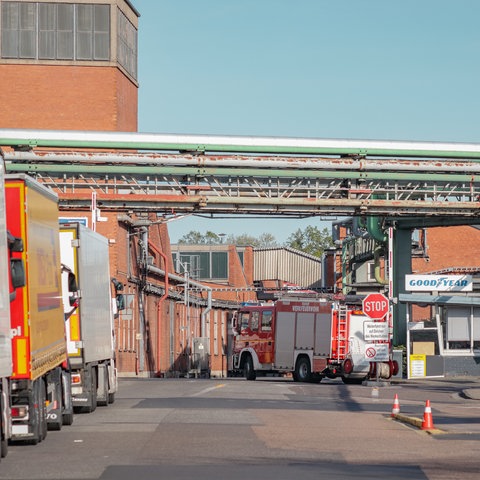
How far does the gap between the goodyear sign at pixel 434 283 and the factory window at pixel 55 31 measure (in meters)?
18.7

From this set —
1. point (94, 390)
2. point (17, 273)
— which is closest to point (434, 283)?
point (94, 390)

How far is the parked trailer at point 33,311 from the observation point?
1638 cm

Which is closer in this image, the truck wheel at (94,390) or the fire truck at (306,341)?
the truck wheel at (94,390)

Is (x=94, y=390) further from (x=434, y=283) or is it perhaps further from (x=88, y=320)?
(x=434, y=283)

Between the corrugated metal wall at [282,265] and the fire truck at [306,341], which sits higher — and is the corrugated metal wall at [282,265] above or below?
above

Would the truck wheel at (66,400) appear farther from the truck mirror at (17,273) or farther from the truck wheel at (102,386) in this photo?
the truck mirror at (17,273)

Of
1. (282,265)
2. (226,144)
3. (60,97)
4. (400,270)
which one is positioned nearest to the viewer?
(226,144)

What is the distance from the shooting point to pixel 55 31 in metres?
58.2

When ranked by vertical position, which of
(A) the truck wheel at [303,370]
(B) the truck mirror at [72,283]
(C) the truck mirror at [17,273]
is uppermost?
(C) the truck mirror at [17,273]

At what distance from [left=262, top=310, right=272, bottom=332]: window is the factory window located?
1732cm

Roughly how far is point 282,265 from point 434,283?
7363cm

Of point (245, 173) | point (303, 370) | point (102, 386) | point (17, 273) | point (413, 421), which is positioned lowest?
point (303, 370)

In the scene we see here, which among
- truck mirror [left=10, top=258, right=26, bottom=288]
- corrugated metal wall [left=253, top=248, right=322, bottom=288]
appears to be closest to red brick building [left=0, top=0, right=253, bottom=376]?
truck mirror [left=10, top=258, right=26, bottom=288]

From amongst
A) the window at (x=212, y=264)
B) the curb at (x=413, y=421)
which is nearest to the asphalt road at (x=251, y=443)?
the curb at (x=413, y=421)
